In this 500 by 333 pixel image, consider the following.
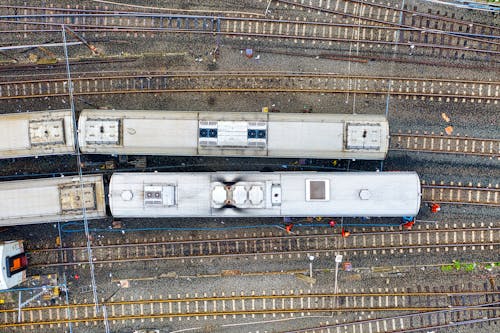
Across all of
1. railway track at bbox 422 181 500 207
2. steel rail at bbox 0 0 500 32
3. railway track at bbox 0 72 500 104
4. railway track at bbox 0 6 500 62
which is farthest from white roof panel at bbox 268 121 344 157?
steel rail at bbox 0 0 500 32

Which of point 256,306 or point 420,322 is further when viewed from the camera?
point 256,306

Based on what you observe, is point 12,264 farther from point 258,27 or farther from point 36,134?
point 258,27

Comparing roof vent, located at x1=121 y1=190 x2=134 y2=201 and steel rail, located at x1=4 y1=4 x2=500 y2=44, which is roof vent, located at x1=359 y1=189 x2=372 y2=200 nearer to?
steel rail, located at x1=4 y1=4 x2=500 y2=44

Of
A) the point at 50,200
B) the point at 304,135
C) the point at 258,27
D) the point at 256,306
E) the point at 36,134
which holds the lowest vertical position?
the point at 256,306

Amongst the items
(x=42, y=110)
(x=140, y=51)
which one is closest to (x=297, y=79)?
(x=140, y=51)

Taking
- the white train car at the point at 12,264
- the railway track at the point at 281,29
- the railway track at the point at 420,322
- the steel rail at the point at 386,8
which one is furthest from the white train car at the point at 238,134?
the railway track at the point at 420,322

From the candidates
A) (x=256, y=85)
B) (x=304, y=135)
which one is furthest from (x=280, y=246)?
(x=256, y=85)

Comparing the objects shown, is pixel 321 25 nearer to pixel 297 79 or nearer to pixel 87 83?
pixel 297 79
